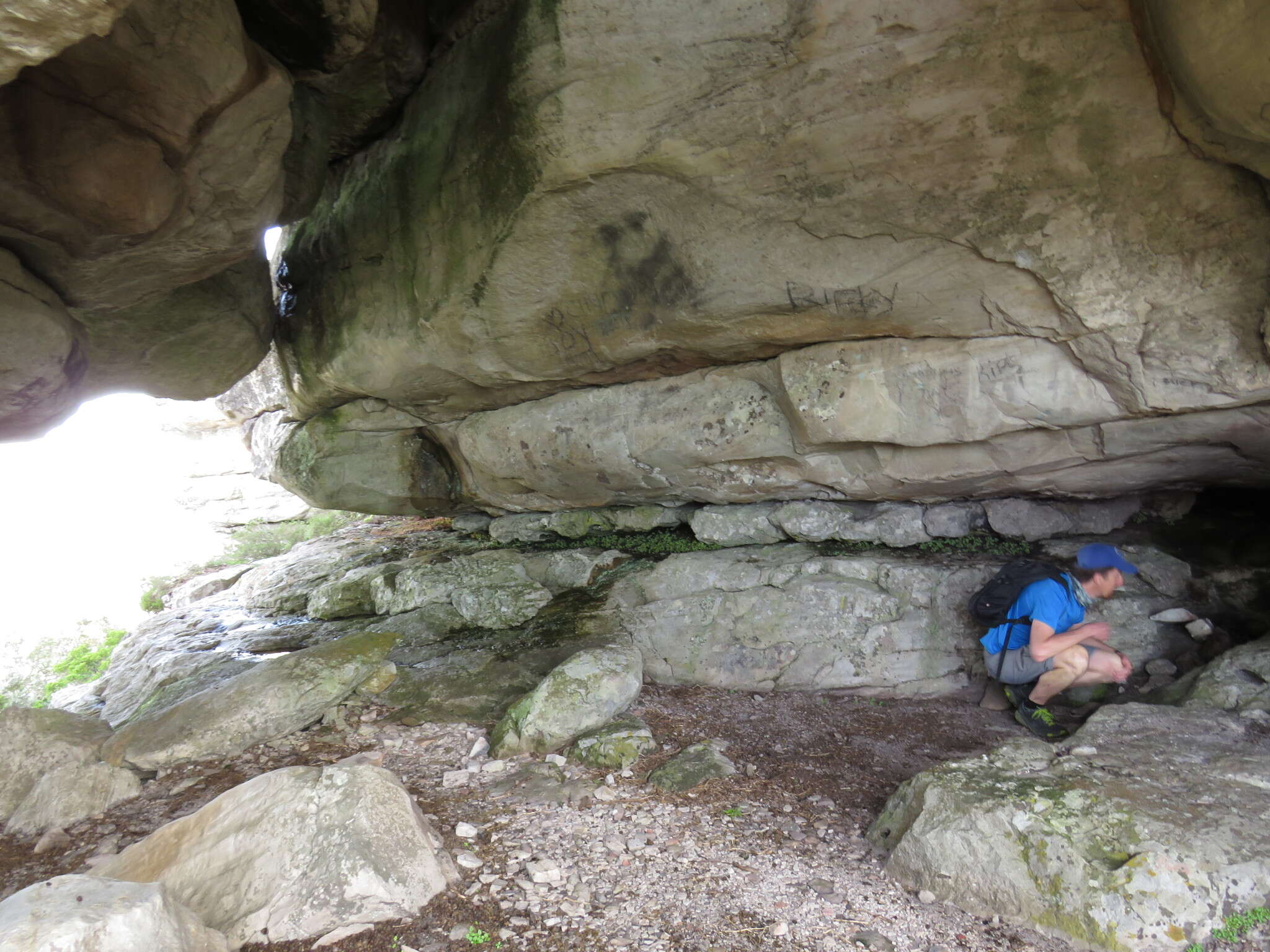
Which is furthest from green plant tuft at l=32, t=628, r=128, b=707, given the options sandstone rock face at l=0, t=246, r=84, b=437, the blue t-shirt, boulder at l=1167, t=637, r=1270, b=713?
boulder at l=1167, t=637, r=1270, b=713

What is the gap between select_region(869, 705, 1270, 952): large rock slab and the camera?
3.25m

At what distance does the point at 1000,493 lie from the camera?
727 centimetres

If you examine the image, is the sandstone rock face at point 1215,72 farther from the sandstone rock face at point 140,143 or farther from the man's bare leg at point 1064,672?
the sandstone rock face at point 140,143

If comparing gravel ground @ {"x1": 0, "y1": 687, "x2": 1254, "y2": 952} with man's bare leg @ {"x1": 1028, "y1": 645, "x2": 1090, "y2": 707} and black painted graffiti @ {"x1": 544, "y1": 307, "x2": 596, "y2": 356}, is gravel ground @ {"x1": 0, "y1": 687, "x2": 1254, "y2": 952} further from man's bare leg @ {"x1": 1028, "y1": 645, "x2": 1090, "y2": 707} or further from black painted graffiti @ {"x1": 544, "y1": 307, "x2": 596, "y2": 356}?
black painted graffiti @ {"x1": 544, "y1": 307, "x2": 596, "y2": 356}

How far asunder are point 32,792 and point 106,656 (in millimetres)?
8206

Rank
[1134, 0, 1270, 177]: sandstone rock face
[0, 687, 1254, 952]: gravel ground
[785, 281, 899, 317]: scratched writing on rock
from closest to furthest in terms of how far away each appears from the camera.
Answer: [1134, 0, 1270, 177]: sandstone rock face < [0, 687, 1254, 952]: gravel ground < [785, 281, 899, 317]: scratched writing on rock

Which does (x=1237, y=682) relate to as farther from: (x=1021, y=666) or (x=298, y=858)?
(x=298, y=858)

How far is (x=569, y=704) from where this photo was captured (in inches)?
235

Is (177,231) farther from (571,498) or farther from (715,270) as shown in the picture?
(571,498)

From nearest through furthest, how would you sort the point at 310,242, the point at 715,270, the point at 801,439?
the point at 715,270, the point at 801,439, the point at 310,242

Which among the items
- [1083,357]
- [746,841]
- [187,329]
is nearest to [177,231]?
[187,329]

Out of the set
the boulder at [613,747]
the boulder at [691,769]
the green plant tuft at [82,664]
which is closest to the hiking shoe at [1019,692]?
the boulder at [691,769]

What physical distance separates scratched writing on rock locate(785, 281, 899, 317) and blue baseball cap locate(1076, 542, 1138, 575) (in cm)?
260

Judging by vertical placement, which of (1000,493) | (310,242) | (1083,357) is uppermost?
(310,242)
